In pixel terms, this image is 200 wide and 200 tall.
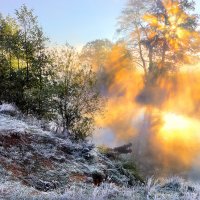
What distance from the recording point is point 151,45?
106 ft

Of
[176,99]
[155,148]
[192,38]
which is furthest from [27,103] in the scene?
[176,99]

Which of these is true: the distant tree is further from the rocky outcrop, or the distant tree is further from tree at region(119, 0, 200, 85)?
the rocky outcrop

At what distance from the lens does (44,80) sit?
22375 mm

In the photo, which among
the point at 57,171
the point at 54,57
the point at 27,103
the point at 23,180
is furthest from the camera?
the point at 27,103

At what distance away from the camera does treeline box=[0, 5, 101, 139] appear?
19500mm

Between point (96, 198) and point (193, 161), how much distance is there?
19.9m

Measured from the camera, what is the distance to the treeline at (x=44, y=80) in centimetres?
1950

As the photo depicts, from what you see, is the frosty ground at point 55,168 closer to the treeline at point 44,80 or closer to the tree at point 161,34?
the treeline at point 44,80

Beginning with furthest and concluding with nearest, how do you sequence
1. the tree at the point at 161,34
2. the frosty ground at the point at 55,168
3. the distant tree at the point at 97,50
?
the distant tree at the point at 97,50 < the tree at the point at 161,34 < the frosty ground at the point at 55,168

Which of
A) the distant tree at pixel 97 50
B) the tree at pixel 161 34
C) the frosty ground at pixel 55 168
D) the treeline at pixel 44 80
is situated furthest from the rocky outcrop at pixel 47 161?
the distant tree at pixel 97 50

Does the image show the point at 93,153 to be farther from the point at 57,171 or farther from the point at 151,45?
the point at 151,45

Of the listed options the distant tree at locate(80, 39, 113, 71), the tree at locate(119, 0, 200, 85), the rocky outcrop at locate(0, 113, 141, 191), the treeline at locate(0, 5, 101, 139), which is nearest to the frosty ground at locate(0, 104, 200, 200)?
the rocky outcrop at locate(0, 113, 141, 191)

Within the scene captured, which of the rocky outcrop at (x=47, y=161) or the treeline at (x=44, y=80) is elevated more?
the treeline at (x=44, y=80)

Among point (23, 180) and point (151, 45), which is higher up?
point (151, 45)
